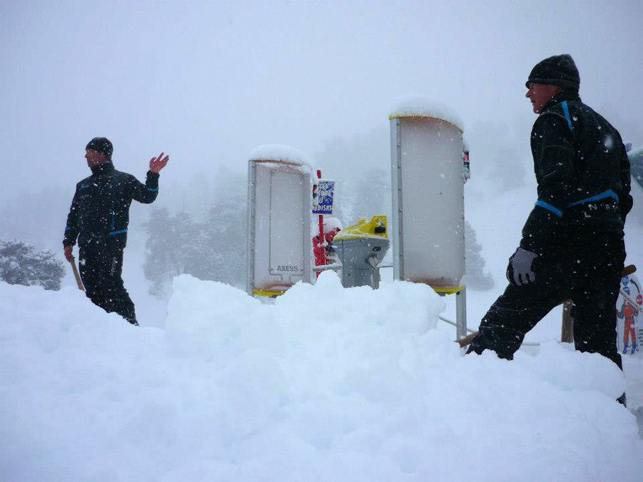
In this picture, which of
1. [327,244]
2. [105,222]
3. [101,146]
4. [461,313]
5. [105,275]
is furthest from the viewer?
[327,244]

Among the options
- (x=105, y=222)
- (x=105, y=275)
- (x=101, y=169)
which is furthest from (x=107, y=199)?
(x=105, y=275)

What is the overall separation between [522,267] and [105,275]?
346cm

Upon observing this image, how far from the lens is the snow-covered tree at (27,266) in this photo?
2384cm

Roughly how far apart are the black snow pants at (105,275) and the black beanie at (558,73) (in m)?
3.68

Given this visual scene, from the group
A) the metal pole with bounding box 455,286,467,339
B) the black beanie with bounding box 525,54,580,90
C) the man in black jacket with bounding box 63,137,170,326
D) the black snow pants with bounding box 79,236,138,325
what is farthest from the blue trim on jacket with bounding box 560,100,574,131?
the black snow pants with bounding box 79,236,138,325

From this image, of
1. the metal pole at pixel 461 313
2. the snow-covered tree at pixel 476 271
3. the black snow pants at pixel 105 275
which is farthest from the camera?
the snow-covered tree at pixel 476 271

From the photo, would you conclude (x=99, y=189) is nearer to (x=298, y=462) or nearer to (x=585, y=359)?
(x=298, y=462)

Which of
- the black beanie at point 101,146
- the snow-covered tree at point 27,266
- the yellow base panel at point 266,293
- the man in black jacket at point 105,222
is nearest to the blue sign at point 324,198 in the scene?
the yellow base panel at point 266,293

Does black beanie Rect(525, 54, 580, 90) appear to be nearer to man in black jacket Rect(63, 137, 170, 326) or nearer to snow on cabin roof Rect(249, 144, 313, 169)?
man in black jacket Rect(63, 137, 170, 326)

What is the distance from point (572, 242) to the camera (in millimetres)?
2049

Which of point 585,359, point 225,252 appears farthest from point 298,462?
point 225,252

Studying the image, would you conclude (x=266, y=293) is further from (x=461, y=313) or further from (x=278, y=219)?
(x=461, y=313)

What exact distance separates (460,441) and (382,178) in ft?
223

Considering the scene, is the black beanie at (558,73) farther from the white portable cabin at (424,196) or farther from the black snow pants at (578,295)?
the white portable cabin at (424,196)
